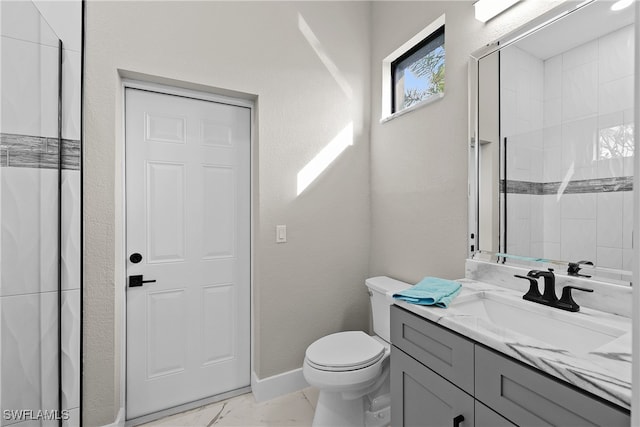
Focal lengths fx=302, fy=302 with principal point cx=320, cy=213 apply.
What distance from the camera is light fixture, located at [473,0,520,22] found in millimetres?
1361

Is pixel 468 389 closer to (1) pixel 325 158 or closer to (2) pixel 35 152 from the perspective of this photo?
(1) pixel 325 158

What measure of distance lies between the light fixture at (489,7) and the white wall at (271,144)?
933 millimetres

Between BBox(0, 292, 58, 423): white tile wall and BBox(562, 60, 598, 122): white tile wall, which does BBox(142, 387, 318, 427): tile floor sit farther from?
BBox(562, 60, 598, 122): white tile wall

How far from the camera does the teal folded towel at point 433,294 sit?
3.72 feet

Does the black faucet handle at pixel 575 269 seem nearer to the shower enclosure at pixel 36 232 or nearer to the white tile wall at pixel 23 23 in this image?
the shower enclosure at pixel 36 232

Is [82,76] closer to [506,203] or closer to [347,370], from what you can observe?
[347,370]

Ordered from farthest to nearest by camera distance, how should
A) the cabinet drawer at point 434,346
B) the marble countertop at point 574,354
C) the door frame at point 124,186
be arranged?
the door frame at point 124,186, the cabinet drawer at point 434,346, the marble countertop at point 574,354

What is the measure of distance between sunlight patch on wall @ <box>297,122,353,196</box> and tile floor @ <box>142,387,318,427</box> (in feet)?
4.38

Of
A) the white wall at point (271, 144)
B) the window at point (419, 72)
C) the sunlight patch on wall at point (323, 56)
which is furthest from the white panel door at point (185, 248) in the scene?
the window at point (419, 72)

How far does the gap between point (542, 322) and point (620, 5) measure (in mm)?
1133

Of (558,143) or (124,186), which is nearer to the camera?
(558,143)

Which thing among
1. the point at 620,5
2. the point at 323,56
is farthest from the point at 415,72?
the point at 620,5

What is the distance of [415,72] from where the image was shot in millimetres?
2078

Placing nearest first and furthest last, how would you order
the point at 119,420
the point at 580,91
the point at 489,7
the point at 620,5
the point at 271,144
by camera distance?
the point at 620,5 < the point at 580,91 < the point at 489,7 < the point at 119,420 < the point at 271,144
